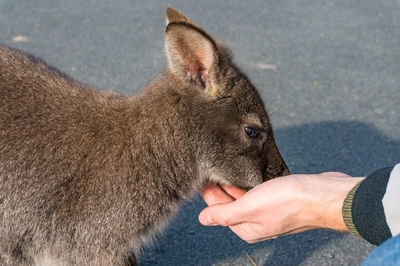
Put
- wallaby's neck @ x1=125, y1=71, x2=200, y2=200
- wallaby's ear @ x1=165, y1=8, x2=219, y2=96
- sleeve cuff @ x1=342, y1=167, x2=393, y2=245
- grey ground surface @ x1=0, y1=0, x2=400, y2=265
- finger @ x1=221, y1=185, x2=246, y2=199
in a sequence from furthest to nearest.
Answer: grey ground surface @ x1=0, y1=0, x2=400, y2=265 < finger @ x1=221, y1=185, x2=246, y2=199 < wallaby's neck @ x1=125, y1=71, x2=200, y2=200 < wallaby's ear @ x1=165, y1=8, x2=219, y2=96 < sleeve cuff @ x1=342, y1=167, x2=393, y2=245

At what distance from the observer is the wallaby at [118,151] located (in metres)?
2.65

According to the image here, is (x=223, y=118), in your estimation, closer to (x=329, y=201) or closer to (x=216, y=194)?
(x=216, y=194)

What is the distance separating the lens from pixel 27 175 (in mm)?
2637

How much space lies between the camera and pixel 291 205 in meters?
2.68

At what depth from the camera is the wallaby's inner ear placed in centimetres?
257

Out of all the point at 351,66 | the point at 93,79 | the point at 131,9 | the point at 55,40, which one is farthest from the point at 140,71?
the point at 351,66

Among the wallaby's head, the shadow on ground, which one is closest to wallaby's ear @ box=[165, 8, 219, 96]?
the wallaby's head

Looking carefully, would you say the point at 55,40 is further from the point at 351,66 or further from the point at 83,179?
the point at 83,179

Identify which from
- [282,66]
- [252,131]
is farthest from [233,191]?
[282,66]

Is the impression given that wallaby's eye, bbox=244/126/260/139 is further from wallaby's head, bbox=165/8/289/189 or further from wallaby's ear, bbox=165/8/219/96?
wallaby's ear, bbox=165/8/219/96

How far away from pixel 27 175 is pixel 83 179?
284mm

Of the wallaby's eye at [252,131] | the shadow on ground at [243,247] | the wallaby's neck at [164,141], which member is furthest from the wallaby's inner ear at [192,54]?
the shadow on ground at [243,247]

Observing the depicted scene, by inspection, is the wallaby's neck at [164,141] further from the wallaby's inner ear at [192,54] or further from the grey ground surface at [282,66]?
the grey ground surface at [282,66]

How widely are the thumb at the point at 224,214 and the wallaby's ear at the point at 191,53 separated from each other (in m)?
0.64
